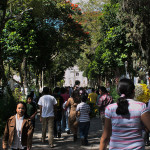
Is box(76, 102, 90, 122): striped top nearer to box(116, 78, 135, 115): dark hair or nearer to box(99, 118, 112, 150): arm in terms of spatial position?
box(99, 118, 112, 150): arm

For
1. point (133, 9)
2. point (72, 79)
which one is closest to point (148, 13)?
point (133, 9)

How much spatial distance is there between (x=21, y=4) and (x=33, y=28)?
501cm

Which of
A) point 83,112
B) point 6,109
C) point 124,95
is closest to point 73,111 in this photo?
Result: point 83,112

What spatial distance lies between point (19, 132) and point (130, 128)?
2217mm

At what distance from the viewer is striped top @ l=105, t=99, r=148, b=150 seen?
3.15 metres

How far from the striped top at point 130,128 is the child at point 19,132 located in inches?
75.9

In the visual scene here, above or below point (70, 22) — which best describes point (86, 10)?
above

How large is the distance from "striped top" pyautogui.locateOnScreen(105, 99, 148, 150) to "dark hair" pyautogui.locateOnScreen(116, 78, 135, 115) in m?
0.05

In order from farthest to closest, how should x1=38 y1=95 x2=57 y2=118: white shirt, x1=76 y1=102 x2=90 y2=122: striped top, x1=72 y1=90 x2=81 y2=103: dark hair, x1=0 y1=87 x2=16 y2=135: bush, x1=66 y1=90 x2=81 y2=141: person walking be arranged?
x1=0 y1=87 x2=16 y2=135: bush, x1=72 y1=90 x2=81 y2=103: dark hair, x1=66 y1=90 x2=81 y2=141: person walking, x1=76 y1=102 x2=90 y2=122: striped top, x1=38 y1=95 x2=57 y2=118: white shirt

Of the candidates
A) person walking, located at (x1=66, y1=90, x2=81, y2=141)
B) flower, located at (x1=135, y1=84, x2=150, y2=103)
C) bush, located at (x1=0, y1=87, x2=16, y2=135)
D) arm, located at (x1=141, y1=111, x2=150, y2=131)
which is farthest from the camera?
bush, located at (x1=0, y1=87, x2=16, y2=135)

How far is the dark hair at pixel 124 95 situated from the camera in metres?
3.16

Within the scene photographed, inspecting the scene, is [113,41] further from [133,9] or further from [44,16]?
[44,16]

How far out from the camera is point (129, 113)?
10.4 ft

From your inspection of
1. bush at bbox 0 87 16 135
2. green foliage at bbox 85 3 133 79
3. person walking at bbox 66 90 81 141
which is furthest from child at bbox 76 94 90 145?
green foliage at bbox 85 3 133 79
